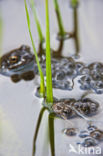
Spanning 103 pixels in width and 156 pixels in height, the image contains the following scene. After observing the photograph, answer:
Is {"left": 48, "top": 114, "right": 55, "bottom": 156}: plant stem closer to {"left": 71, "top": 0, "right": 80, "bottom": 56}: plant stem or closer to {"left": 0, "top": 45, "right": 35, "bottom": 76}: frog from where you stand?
{"left": 0, "top": 45, "right": 35, "bottom": 76}: frog

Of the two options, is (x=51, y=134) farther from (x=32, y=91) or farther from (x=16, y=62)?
(x=16, y=62)

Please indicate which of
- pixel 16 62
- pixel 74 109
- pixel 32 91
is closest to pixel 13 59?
pixel 16 62

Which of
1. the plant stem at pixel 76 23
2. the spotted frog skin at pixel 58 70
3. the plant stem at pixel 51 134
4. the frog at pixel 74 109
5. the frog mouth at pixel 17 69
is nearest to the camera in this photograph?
the plant stem at pixel 51 134

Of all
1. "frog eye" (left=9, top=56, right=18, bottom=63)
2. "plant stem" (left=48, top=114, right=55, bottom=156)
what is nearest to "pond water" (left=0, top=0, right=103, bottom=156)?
"plant stem" (left=48, top=114, right=55, bottom=156)

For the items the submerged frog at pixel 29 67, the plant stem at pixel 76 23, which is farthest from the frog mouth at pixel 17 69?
the plant stem at pixel 76 23

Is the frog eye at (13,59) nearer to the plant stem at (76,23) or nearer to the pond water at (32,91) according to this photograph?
the pond water at (32,91)

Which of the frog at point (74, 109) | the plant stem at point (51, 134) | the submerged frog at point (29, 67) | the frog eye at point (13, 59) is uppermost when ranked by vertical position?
the frog eye at point (13, 59)
